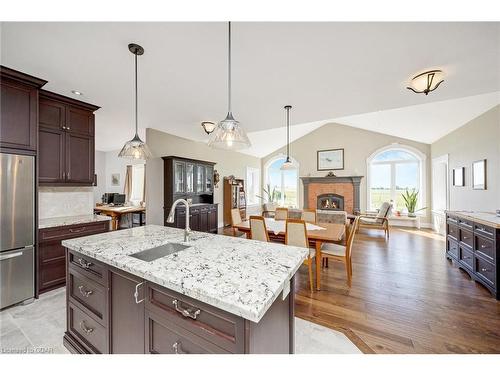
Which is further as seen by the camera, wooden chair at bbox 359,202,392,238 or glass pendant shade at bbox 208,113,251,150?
wooden chair at bbox 359,202,392,238

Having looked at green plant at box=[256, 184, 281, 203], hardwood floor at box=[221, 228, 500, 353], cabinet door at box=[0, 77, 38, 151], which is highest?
cabinet door at box=[0, 77, 38, 151]

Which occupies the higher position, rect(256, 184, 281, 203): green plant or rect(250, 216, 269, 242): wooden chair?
rect(256, 184, 281, 203): green plant

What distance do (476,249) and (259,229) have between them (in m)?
2.77

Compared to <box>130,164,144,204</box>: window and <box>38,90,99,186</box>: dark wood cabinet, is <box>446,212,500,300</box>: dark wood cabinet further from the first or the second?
<box>130,164,144,204</box>: window

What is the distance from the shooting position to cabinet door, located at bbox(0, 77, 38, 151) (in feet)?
6.60

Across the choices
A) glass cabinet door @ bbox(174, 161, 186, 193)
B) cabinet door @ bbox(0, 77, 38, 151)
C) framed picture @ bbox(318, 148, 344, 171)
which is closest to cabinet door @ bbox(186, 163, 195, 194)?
glass cabinet door @ bbox(174, 161, 186, 193)

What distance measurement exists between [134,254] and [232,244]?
2.17 feet

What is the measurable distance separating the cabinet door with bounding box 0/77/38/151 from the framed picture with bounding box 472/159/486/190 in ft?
20.7

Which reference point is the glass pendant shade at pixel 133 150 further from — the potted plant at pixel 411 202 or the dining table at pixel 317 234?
the potted plant at pixel 411 202

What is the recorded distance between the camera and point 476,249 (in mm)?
2621

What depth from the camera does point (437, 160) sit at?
18.1ft

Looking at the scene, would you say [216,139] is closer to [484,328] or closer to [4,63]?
[4,63]

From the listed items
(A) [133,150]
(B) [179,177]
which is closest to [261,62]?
(A) [133,150]

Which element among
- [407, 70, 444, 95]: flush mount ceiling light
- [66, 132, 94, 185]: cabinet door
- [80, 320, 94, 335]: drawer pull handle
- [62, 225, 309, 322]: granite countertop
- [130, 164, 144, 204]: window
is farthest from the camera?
[130, 164, 144, 204]: window
